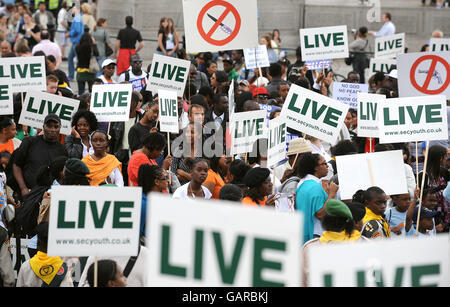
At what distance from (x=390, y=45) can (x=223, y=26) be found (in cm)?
741

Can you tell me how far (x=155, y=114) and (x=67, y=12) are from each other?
12.5 metres

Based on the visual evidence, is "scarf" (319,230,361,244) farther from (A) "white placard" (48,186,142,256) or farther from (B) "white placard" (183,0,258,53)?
(B) "white placard" (183,0,258,53)

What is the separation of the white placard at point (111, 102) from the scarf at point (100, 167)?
74.4 inches

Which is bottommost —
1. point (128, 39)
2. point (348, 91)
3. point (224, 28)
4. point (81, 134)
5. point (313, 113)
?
point (81, 134)

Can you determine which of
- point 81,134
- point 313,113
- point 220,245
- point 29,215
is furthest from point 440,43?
point 220,245

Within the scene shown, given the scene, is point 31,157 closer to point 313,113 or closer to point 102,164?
point 102,164

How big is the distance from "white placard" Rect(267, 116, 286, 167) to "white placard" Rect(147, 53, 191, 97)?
3486 millimetres

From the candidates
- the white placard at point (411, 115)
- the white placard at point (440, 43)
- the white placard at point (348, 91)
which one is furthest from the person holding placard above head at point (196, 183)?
the white placard at point (440, 43)

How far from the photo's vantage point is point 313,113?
30.2 ft

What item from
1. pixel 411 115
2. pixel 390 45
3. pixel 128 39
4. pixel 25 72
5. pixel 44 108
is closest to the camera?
pixel 411 115

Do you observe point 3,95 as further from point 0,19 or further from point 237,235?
point 0,19

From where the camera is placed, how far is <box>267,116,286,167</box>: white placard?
8266mm

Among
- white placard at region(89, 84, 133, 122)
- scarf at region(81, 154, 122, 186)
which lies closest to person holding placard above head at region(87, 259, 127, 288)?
scarf at region(81, 154, 122, 186)

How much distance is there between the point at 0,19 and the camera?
22.4 meters
